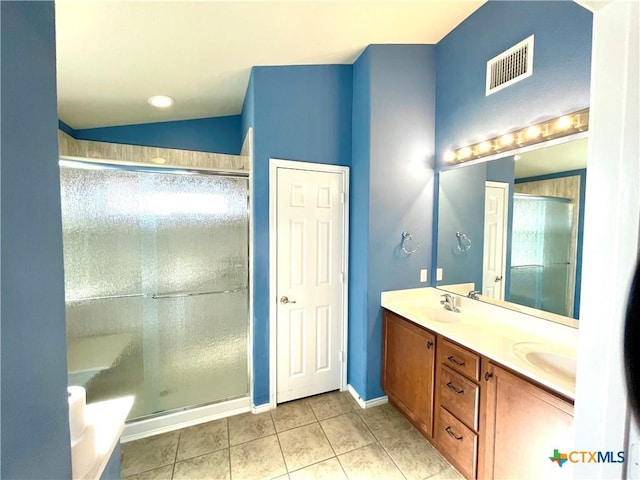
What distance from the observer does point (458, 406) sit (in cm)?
153

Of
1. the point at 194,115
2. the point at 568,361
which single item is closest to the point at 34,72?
the point at 568,361

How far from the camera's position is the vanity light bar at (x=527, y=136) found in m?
1.38

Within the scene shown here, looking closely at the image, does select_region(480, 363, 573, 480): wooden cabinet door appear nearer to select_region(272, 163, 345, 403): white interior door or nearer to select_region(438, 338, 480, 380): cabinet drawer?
select_region(438, 338, 480, 380): cabinet drawer

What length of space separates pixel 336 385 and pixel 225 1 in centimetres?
287

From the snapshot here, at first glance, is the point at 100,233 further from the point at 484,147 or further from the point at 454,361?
the point at 484,147

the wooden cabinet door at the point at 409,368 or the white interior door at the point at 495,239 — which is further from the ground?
the white interior door at the point at 495,239

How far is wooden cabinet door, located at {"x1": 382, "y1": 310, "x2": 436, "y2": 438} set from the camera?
5.70 ft

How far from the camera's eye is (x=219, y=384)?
7.02 ft

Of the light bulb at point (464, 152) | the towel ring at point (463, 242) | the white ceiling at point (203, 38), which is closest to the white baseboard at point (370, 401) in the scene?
the towel ring at point (463, 242)

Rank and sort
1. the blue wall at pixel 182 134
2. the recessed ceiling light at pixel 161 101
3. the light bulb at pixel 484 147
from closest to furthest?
1. the light bulb at pixel 484 147
2. the recessed ceiling light at pixel 161 101
3. the blue wall at pixel 182 134

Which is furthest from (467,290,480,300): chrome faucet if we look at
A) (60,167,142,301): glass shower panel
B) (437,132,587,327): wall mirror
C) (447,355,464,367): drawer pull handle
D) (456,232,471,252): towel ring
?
(60,167,142,301): glass shower panel

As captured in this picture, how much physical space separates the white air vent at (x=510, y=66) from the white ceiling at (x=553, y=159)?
48 cm

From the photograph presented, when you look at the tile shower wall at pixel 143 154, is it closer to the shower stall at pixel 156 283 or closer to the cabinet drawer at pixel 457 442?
the shower stall at pixel 156 283

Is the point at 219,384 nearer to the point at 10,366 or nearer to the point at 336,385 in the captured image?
the point at 336,385
